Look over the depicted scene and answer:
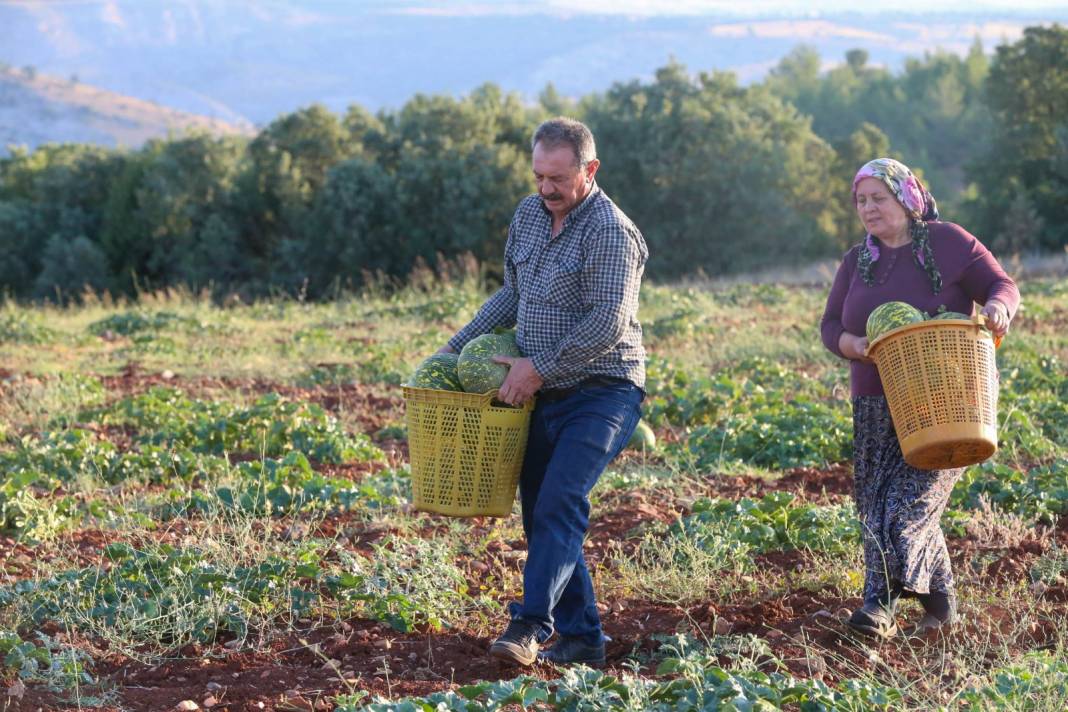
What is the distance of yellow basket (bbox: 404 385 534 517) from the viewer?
415 centimetres

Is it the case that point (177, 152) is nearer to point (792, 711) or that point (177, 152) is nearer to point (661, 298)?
point (661, 298)

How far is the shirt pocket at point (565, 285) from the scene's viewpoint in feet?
13.9

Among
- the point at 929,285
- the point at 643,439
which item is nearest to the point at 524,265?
the point at 929,285

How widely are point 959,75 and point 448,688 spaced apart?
61812 millimetres

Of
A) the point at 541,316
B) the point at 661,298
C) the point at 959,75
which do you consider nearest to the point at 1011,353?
the point at 661,298

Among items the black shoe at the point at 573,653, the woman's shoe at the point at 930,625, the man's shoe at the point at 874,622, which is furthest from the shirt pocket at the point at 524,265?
the woman's shoe at the point at 930,625

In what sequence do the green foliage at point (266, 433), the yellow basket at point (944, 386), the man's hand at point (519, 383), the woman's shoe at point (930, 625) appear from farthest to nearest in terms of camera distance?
the green foliage at point (266, 433) → the woman's shoe at point (930, 625) → the man's hand at point (519, 383) → the yellow basket at point (944, 386)

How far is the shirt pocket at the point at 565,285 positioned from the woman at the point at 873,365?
0.98 m

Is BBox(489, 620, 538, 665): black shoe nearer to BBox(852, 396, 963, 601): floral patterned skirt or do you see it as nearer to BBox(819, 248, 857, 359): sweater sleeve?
BBox(852, 396, 963, 601): floral patterned skirt

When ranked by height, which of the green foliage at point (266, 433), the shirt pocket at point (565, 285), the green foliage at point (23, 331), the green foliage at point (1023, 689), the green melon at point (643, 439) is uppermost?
the shirt pocket at point (565, 285)

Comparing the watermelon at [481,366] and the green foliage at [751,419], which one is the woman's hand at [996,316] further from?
the green foliage at [751,419]

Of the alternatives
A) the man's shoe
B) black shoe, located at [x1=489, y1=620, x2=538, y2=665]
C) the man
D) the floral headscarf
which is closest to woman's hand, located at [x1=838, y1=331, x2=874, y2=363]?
the floral headscarf

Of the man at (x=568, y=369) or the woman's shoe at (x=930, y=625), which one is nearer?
the man at (x=568, y=369)

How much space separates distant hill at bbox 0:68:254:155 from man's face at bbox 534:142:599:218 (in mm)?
142515
